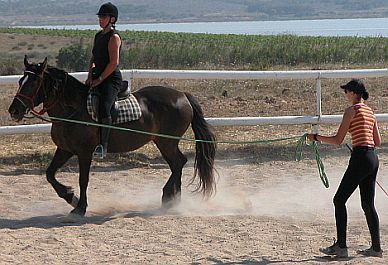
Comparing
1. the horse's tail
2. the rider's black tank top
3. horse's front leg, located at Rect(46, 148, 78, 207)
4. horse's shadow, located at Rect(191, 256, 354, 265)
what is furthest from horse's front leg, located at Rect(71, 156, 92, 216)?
horse's shadow, located at Rect(191, 256, 354, 265)

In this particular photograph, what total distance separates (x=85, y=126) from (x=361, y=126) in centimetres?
308

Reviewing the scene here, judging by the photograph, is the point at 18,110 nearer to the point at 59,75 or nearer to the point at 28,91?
the point at 28,91

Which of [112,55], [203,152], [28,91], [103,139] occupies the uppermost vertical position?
[112,55]

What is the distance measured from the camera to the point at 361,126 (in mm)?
6668

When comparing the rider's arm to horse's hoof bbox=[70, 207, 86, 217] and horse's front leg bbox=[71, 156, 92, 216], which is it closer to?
horse's front leg bbox=[71, 156, 92, 216]

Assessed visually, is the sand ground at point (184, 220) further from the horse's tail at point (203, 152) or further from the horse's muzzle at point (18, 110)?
the horse's muzzle at point (18, 110)

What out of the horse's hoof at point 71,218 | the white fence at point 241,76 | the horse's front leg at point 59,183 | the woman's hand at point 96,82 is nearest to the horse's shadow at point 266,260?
the horse's hoof at point 71,218

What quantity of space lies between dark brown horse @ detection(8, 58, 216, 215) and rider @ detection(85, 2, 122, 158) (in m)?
0.13

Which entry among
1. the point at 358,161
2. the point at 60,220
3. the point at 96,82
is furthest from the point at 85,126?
the point at 358,161

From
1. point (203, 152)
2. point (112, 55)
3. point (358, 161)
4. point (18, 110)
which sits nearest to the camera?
point (358, 161)

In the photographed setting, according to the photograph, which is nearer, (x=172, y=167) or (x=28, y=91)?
(x=28, y=91)

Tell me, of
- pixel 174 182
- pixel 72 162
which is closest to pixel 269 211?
pixel 174 182

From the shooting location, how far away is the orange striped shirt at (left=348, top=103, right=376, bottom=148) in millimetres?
6652

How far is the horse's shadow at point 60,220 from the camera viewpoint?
8000 millimetres
